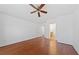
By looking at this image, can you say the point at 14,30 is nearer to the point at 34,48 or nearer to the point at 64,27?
the point at 34,48

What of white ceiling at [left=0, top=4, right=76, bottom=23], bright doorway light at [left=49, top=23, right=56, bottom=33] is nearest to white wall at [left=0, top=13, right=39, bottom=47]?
white ceiling at [left=0, top=4, right=76, bottom=23]

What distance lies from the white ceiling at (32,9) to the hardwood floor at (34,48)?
0.96 ft

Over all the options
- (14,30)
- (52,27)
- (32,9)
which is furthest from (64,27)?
(14,30)

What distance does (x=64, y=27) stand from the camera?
201 centimetres

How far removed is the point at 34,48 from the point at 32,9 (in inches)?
20.6

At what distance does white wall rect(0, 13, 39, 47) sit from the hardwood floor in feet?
0.22

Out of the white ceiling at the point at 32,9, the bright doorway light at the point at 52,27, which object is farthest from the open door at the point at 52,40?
the white ceiling at the point at 32,9

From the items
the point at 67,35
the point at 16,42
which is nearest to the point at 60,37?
the point at 67,35

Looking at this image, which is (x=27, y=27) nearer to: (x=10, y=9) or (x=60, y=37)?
(x=10, y=9)

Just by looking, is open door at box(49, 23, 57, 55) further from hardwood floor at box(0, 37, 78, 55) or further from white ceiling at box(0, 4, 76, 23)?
white ceiling at box(0, 4, 76, 23)
